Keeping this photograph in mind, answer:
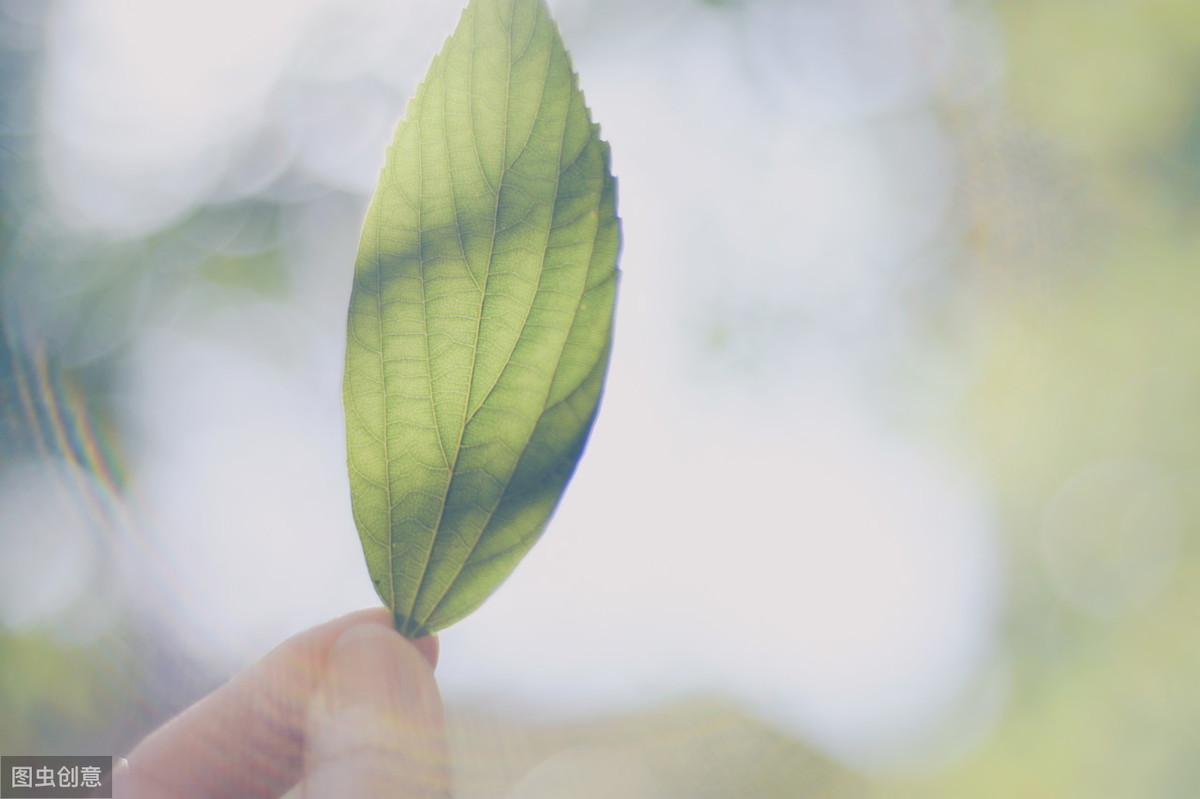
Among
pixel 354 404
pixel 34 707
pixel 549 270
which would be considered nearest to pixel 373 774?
pixel 354 404

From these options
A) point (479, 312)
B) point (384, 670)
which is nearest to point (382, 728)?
point (384, 670)

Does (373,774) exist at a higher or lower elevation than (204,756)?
lower

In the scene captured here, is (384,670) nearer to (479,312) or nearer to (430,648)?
(430,648)

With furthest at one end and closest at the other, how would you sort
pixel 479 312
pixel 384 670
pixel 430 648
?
1. pixel 430 648
2. pixel 384 670
3. pixel 479 312

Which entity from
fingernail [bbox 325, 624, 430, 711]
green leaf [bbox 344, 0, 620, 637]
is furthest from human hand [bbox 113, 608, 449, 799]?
green leaf [bbox 344, 0, 620, 637]

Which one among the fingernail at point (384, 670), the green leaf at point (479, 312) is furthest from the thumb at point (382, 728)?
the green leaf at point (479, 312)

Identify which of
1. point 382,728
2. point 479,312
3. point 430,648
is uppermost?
point 479,312

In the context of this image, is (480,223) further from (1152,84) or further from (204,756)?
(1152,84)
